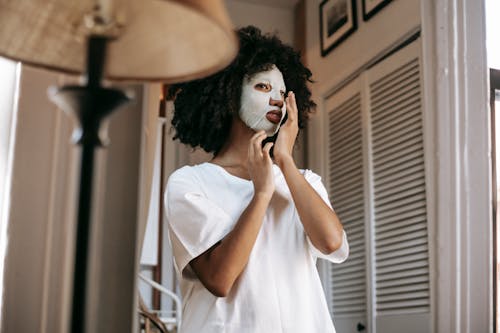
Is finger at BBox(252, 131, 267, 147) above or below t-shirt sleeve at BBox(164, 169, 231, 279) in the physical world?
above

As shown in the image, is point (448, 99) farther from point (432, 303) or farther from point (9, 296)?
point (9, 296)

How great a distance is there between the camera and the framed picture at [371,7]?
2.75m

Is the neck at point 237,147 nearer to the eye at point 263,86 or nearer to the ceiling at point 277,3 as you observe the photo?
the eye at point 263,86

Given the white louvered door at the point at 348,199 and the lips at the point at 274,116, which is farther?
the white louvered door at the point at 348,199

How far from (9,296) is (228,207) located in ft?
1.62

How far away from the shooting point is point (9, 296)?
101 cm

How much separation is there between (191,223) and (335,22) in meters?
2.01

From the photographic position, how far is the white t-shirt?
126cm

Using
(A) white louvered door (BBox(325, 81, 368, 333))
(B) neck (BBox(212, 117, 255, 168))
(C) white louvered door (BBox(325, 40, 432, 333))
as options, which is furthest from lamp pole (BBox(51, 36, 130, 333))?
(A) white louvered door (BBox(325, 81, 368, 333))

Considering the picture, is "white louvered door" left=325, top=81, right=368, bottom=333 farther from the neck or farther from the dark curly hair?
the neck

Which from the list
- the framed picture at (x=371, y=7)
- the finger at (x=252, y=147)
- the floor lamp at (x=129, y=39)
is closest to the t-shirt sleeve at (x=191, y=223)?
the finger at (x=252, y=147)

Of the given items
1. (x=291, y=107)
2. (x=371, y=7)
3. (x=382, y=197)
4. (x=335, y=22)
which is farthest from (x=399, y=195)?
(x=291, y=107)

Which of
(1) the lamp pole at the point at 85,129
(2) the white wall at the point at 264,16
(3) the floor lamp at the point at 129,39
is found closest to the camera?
(1) the lamp pole at the point at 85,129

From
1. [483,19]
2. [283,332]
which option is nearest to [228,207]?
[283,332]
